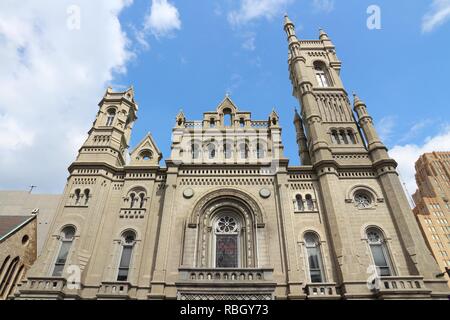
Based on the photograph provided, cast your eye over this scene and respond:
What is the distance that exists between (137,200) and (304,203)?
12649 mm

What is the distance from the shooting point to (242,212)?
21.0m

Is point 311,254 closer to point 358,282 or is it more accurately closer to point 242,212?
point 358,282

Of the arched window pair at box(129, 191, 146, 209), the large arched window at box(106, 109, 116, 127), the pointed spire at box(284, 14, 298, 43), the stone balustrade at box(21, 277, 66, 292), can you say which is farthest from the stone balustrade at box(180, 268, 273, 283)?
the pointed spire at box(284, 14, 298, 43)

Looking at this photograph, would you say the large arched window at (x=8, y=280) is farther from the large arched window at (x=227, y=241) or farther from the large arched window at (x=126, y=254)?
the large arched window at (x=227, y=241)

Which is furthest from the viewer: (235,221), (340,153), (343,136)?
(343,136)

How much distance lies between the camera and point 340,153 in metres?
23.8

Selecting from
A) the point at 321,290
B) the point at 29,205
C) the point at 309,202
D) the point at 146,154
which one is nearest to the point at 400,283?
the point at 321,290

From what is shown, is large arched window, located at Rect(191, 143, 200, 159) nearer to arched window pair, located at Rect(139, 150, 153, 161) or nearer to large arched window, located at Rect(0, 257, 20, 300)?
arched window pair, located at Rect(139, 150, 153, 161)

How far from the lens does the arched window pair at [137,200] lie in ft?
70.5

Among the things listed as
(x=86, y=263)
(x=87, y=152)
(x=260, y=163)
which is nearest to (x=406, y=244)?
(x=260, y=163)

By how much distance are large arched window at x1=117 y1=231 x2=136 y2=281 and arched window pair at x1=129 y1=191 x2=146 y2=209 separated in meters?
2.04

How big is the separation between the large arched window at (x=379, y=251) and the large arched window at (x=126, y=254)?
53.7 feet

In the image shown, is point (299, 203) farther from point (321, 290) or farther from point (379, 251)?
point (321, 290)
